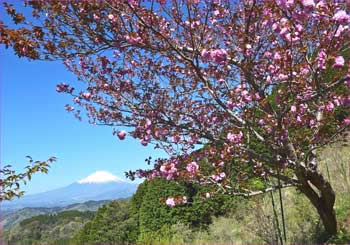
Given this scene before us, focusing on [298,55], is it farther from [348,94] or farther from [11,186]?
[11,186]

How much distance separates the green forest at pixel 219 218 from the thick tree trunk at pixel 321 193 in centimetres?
23

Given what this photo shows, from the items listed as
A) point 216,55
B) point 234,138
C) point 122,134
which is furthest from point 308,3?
point 122,134

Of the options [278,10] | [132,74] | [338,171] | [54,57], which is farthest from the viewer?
[338,171]

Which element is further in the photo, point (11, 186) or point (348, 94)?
point (348, 94)

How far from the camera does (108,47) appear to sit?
13.9 ft

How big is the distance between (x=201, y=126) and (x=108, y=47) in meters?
1.59

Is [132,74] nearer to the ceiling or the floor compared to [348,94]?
nearer to the ceiling

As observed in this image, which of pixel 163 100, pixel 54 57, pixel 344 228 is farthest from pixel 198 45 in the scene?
pixel 344 228

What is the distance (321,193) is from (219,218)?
4.90m

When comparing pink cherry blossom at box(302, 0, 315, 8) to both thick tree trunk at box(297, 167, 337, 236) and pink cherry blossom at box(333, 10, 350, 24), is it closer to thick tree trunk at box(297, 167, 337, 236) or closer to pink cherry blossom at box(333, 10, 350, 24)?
pink cherry blossom at box(333, 10, 350, 24)

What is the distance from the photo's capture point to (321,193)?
16.0ft

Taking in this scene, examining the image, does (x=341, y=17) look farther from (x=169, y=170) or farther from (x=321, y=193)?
(x=321, y=193)

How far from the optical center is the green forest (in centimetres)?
559

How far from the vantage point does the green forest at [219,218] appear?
5586 millimetres
